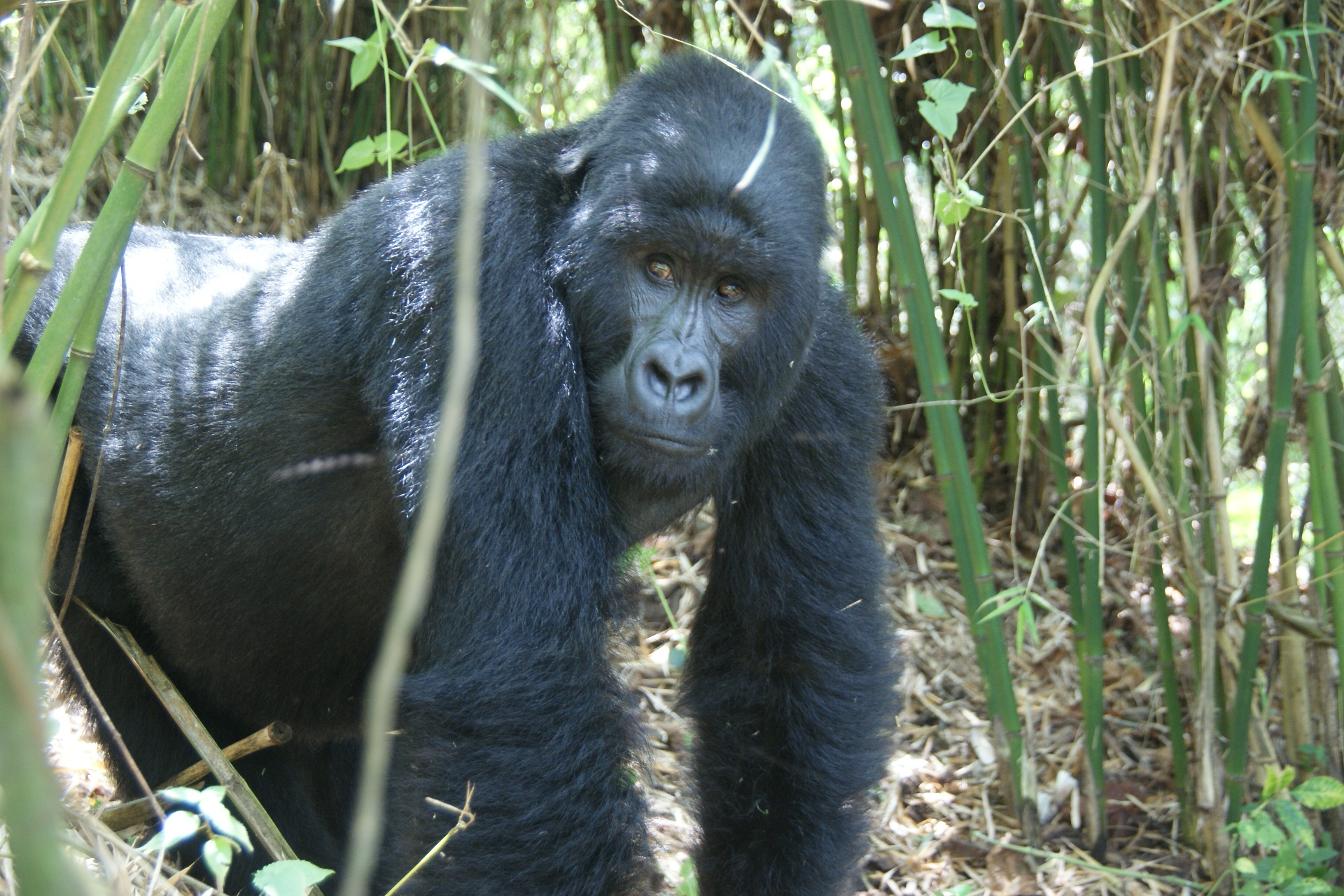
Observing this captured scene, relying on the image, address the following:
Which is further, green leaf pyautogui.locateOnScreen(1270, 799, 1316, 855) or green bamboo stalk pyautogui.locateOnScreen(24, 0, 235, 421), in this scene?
green leaf pyautogui.locateOnScreen(1270, 799, 1316, 855)

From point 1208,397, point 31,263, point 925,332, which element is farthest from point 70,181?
point 1208,397

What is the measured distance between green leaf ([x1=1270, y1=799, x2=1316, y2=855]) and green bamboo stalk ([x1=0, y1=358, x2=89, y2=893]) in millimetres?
3760

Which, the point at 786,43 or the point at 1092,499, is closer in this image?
the point at 1092,499

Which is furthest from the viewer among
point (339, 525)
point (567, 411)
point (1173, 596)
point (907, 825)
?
point (1173, 596)

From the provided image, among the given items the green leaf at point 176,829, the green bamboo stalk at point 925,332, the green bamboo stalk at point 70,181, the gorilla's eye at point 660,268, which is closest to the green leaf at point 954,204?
the green bamboo stalk at point 925,332

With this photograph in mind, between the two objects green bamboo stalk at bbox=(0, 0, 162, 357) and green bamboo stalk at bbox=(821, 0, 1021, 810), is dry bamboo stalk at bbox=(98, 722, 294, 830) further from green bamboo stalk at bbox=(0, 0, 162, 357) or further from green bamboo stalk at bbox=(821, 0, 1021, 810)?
green bamboo stalk at bbox=(821, 0, 1021, 810)

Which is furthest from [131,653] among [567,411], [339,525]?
[567,411]

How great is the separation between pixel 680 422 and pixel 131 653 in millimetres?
1881

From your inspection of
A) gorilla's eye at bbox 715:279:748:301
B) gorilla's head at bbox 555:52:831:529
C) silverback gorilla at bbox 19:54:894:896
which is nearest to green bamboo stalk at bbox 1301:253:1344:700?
silverback gorilla at bbox 19:54:894:896

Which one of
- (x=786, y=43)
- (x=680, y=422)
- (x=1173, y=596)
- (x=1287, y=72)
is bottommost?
(x=1173, y=596)

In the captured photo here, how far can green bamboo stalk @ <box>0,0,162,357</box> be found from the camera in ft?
5.42

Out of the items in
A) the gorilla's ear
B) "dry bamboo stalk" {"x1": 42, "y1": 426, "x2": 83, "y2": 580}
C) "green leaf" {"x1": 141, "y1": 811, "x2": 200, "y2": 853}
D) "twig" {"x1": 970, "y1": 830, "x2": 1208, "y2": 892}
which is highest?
the gorilla's ear

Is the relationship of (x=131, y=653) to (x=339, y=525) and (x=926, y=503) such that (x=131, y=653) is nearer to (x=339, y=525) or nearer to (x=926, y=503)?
(x=339, y=525)

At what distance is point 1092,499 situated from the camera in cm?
398
